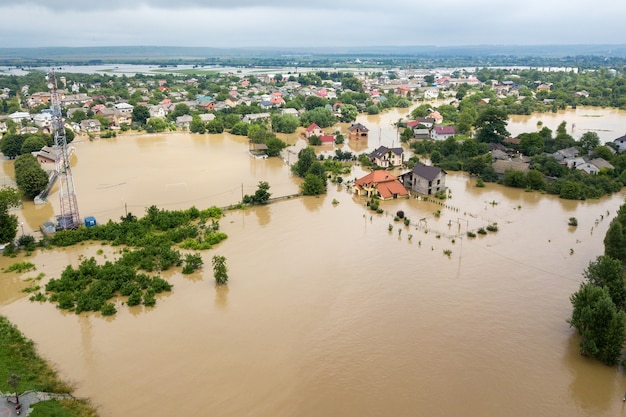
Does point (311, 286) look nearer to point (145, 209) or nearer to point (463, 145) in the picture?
point (145, 209)

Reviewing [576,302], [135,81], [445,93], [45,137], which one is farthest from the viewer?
[135,81]

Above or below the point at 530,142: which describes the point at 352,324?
below

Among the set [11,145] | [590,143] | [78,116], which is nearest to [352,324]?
[590,143]

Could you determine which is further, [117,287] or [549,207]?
[549,207]

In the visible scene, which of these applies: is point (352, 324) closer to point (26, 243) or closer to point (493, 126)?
point (26, 243)

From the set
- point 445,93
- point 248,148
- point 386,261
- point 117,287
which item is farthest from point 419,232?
point 445,93

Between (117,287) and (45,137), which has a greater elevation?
(45,137)
